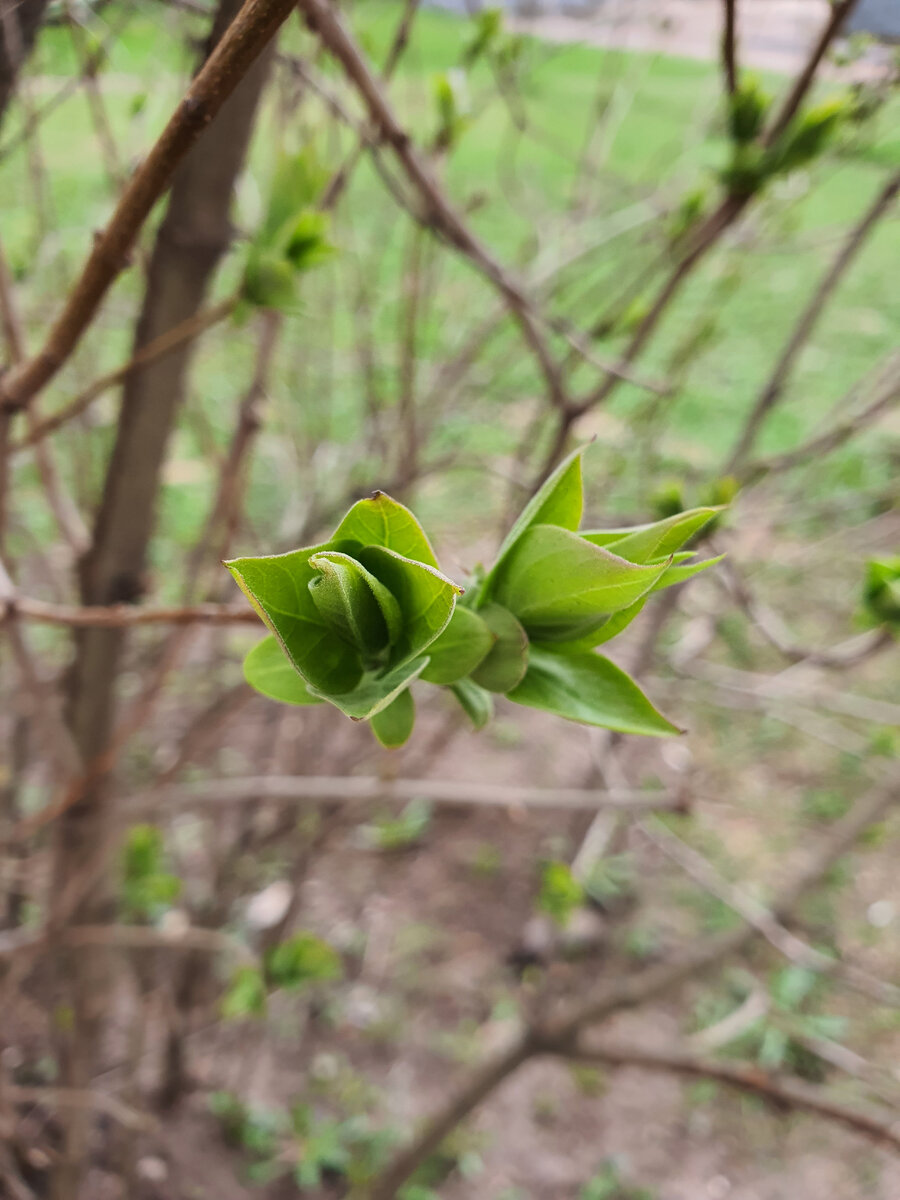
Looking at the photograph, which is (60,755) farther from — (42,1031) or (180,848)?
(180,848)

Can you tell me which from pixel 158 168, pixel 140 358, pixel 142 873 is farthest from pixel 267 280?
pixel 142 873

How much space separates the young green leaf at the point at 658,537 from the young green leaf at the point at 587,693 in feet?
0.11

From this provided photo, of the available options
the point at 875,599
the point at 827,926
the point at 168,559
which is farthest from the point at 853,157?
the point at 168,559

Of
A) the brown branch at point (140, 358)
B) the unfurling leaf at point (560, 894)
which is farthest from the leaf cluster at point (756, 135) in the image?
the unfurling leaf at point (560, 894)

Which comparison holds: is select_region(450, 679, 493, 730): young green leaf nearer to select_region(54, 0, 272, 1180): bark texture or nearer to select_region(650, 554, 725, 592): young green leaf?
select_region(650, 554, 725, 592): young green leaf

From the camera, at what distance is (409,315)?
0.87 m

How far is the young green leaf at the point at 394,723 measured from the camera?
10.6 inches

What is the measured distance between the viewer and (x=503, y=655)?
0.26 meters

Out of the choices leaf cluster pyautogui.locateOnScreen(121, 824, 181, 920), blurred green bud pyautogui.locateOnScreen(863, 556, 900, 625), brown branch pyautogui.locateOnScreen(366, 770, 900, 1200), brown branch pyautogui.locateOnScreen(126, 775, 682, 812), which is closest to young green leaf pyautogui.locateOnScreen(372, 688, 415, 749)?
blurred green bud pyautogui.locateOnScreen(863, 556, 900, 625)

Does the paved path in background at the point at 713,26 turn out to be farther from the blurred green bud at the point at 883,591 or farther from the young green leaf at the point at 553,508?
the young green leaf at the point at 553,508

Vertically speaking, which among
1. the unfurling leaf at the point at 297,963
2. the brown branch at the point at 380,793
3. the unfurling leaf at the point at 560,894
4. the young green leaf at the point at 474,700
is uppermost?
the young green leaf at the point at 474,700

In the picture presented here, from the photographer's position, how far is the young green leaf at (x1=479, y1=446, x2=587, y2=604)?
0.88ft

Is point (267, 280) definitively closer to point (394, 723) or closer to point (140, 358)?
point (140, 358)

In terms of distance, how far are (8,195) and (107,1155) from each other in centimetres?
142
